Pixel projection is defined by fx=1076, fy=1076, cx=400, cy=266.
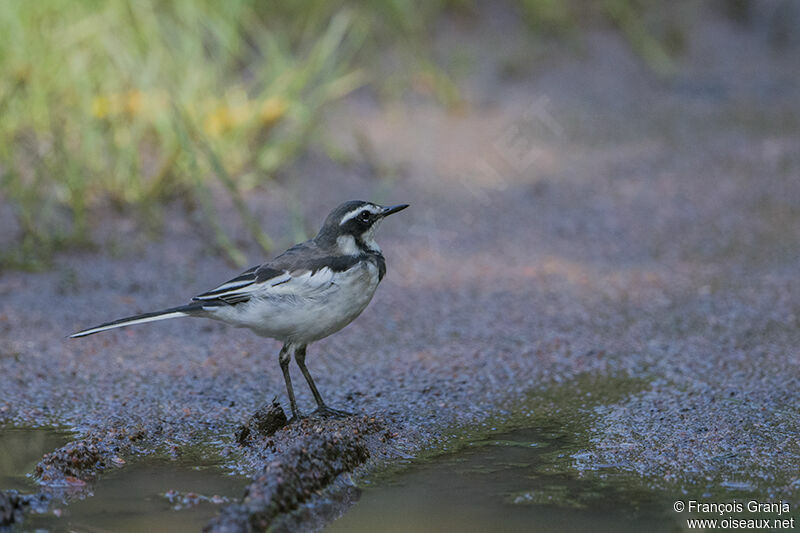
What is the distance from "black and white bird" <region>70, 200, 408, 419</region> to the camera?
13.5 ft

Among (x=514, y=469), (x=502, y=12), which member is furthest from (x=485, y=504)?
(x=502, y=12)

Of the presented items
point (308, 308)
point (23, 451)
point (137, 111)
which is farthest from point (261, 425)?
point (137, 111)

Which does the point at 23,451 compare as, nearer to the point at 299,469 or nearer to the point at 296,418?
the point at 296,418

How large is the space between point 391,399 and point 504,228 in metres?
2.74

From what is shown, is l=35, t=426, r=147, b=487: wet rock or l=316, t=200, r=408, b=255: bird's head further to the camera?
l=316, t=200, r=408, b=255: bird's head

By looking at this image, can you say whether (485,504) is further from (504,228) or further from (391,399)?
(504,228)

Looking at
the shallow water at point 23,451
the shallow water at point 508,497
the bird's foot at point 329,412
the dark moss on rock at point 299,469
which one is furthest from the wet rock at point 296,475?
the shallow water at point 23,451

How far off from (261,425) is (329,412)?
361 millimetres

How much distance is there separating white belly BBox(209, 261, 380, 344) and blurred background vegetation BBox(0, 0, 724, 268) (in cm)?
189

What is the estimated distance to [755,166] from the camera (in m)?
7.82

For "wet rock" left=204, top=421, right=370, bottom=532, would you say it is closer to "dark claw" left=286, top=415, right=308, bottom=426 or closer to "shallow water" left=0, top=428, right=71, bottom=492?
"dark claw" left=286, top=415, right=308, bottom=426

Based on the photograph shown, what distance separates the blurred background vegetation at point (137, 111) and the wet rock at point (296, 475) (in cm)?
254

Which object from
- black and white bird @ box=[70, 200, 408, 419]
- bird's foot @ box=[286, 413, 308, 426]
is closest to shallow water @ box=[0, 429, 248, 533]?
bird's foot @ box=[286, 413, 308, 426]

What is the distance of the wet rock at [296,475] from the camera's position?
310cm
